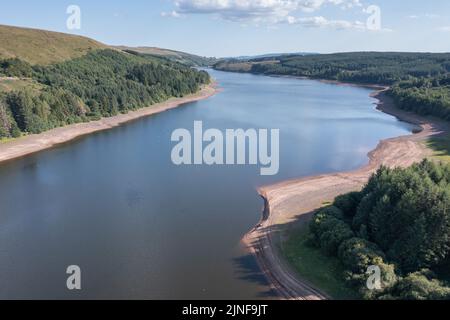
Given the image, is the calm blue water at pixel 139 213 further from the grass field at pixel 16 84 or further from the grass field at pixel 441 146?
the grass field at pixel 16 84

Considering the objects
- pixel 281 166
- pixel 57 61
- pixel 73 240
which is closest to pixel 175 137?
pixel 281 166

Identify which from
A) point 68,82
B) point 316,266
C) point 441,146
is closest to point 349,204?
point 316,266

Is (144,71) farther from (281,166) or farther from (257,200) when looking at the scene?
(257,200)

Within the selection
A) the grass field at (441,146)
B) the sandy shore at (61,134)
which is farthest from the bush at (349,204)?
the sandy shore at (61,134)

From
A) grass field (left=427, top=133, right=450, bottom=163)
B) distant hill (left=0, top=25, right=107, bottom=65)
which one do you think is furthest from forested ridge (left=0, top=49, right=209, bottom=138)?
grass field (left=427, top=133, right=450, bottom=163)

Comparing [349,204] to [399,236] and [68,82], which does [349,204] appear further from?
[68,82]

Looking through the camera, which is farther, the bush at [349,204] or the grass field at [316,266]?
the bush at [349,204]

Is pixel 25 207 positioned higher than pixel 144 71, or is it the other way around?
pixel 144 71
